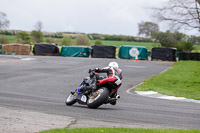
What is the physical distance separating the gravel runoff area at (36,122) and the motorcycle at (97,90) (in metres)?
1.81

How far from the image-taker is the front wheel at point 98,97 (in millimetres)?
10625

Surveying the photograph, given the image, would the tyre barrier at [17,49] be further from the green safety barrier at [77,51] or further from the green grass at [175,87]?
the green grass at [175,87]

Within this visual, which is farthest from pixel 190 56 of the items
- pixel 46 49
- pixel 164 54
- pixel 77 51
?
pixel 46 49

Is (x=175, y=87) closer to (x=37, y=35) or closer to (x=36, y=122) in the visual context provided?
(x=36, y=122)

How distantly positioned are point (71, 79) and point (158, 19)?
22.8m

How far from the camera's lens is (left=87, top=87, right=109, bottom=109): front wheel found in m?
10.6

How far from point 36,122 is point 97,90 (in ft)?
9.78

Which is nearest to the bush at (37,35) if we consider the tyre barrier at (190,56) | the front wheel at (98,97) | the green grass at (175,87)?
the tyre barrier at (190,56)

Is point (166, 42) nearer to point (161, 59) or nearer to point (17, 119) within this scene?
point (161, 59)

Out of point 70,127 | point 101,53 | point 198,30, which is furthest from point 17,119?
point 101,53

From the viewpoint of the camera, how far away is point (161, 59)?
149ft

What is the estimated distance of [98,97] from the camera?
1067 centimetres

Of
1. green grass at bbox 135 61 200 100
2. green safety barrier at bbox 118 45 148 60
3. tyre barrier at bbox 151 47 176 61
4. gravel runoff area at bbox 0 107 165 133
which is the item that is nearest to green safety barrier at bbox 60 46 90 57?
green safety barrier at bbox 118 45 148 60

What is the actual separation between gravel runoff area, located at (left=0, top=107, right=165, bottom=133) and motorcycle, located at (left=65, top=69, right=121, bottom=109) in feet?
5.92
